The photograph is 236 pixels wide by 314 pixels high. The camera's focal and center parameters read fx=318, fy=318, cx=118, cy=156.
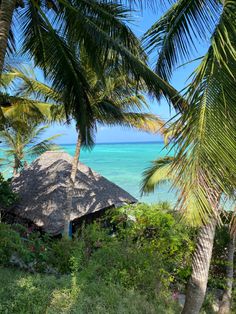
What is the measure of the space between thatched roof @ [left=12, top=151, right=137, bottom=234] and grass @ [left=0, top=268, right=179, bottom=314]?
6.12m

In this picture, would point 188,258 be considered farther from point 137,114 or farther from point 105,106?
point 137,114

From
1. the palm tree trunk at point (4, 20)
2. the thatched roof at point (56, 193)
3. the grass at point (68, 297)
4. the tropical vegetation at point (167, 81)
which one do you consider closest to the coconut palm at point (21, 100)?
the tropical vegetation at point (167, 81)

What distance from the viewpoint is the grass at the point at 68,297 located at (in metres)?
3.60

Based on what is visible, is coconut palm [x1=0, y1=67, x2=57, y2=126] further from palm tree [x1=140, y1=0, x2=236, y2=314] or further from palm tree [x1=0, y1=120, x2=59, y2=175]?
palm tree [x1=140, y1=0, x2=236, y2=314]

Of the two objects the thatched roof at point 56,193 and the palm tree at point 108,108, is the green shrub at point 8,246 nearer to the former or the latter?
the palm tree at point 108,108

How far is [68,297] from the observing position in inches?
154

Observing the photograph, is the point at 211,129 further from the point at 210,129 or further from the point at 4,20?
the point at 4,20

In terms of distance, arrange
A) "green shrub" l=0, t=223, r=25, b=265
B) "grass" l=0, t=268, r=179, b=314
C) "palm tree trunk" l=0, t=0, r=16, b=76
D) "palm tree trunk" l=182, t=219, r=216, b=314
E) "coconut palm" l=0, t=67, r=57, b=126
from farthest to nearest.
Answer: "coconut palm" l=0, t=67, r=57, b=126 < "green shrub" l=0, t=223, r=25, b=265 < "palm tree trunk" l=182, t=219, r=216, b=314 < "palm tree trunk" l=0, t=0, r=16, b=76 < "grass" l=0, t=268, r=179, b=314

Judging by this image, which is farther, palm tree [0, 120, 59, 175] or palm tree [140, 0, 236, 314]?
A: palm tree [0, 120, 59, 175]

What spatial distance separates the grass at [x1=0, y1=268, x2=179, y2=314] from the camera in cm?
360

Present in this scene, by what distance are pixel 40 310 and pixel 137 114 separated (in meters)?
9.01

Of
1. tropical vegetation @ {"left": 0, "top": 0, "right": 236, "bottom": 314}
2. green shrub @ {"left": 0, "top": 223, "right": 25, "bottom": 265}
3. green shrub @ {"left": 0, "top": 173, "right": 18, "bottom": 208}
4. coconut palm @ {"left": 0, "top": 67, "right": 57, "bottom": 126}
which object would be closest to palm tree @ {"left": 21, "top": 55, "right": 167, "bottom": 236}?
coconut palm @ {"left": 0, "top": 67, "right": 57, "bottom": 126}

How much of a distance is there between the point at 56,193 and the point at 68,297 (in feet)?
25.3

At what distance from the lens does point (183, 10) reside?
4.03 metres
